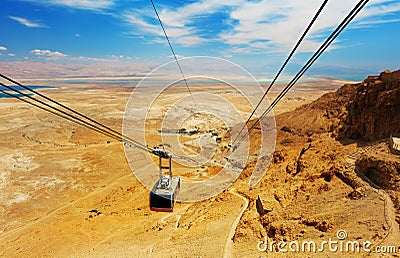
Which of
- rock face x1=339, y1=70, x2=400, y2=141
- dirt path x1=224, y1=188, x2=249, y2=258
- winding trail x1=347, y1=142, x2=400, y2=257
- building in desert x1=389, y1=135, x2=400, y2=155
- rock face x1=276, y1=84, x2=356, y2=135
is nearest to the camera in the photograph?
winding trail x1=347, y1=142, x2=400, y2=257

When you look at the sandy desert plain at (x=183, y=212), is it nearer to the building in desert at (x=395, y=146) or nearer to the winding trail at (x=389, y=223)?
the winding trail at (x=389, y=223)

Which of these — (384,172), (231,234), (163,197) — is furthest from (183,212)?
(384,172)

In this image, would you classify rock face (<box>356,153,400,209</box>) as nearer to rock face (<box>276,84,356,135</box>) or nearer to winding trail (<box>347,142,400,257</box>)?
winding trail (<box>347,142,400,257</box>)

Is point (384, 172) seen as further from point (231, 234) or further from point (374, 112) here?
point (374, 112)

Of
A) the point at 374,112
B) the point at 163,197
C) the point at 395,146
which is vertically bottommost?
the point at 163,197

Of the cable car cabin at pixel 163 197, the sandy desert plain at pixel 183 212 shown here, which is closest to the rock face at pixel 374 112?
the sandy desert plain at pixel 183 212

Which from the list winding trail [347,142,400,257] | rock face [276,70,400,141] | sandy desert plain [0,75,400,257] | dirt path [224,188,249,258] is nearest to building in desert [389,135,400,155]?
winding trail [347,142,400,257]
